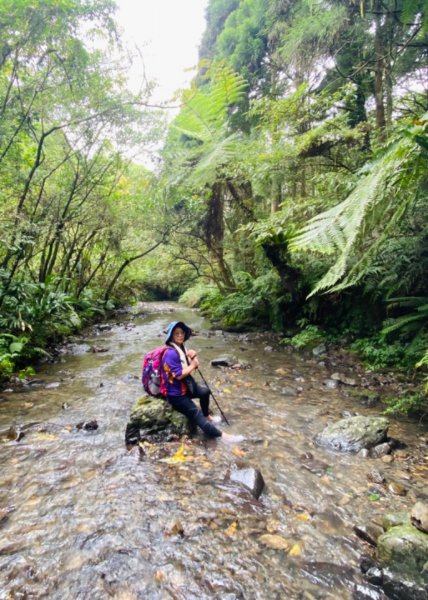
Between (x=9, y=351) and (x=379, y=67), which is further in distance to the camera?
(x=379, y=67)

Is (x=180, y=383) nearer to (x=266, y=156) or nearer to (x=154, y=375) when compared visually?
(x=154, y=375)

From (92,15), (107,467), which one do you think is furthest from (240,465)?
(92,15)

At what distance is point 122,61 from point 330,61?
212 inches

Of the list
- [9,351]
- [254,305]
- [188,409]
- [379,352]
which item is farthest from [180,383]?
[254,305]

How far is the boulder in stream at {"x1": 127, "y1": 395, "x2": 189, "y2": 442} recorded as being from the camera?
3.69 meters

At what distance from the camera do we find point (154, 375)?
4004mm

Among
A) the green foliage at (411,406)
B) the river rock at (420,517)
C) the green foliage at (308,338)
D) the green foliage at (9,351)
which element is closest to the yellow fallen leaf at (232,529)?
the river rock at (420,517)

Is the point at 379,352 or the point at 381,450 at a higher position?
the point at 379,352

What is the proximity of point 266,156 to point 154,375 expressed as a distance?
5.38m

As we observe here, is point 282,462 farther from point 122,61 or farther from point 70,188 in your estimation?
point 70,188

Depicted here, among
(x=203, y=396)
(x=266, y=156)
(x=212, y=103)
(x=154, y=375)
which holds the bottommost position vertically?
(x=203, y=396)

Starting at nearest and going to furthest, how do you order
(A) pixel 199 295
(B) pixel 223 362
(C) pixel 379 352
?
(C) pixel 379 352 < (B) pixel 223 362 < (A) pixel 199 295

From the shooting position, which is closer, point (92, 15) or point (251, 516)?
point (251, 516)

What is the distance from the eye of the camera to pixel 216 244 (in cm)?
1284
